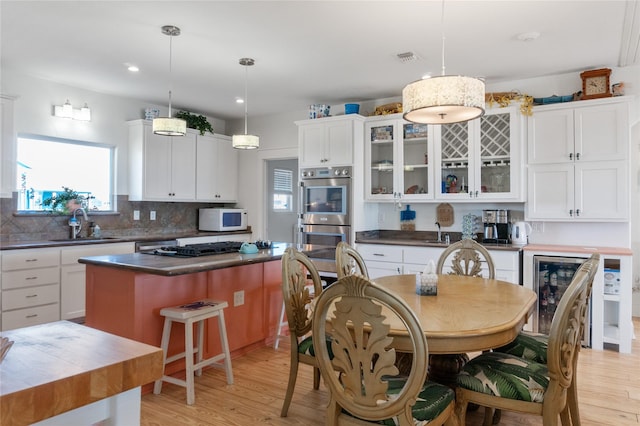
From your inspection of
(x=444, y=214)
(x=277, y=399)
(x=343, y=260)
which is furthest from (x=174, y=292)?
(x=444, y=214)

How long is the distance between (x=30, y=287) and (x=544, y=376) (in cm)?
426

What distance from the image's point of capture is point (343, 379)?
5.33ft

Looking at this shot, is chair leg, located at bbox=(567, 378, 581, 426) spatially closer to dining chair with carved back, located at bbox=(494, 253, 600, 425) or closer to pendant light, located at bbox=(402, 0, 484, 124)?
dining chair with carved back, located at bbox=(494, 253, 600, 425)

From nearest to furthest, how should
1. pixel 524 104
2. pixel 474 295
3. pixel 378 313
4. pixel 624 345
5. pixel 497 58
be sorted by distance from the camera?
pixel 378 313, pixel 474 295, pixel 624 345, pixel 497 58, pixel 524 104

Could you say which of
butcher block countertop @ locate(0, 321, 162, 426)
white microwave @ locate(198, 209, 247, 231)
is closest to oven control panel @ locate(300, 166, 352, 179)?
white microwave @ locate(198, 209, 247, 231)

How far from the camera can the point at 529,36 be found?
3.31m

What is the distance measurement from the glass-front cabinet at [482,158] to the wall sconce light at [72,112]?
160 inches

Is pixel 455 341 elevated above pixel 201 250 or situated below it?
below

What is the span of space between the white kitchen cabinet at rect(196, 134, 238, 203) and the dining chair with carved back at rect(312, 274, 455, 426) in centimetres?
464

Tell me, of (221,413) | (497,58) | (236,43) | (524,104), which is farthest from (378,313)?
(524,104)

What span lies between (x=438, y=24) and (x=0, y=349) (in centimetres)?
324

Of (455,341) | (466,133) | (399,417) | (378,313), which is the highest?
(466,133)

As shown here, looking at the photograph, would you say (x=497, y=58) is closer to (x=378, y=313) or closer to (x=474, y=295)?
(x=474, y=295)

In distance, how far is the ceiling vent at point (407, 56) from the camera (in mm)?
3730
